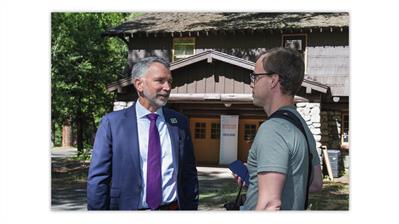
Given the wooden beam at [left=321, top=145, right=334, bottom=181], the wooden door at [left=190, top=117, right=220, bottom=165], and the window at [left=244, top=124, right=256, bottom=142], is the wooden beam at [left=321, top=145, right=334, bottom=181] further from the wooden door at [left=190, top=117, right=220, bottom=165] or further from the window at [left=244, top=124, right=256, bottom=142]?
the wooden door at [left=190, top=117, right=220, bottom=165]

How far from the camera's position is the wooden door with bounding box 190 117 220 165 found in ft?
32.9

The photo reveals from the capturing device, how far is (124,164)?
9.87 ft

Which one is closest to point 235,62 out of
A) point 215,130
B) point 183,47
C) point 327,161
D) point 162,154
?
point 183,47

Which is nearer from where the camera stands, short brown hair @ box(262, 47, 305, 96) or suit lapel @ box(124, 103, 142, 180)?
short brown hair @ box(262, 47, 305, 96)

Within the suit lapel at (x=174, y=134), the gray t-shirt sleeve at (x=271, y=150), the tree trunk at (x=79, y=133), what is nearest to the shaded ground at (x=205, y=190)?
the tree trunk at (x=79, y=133)

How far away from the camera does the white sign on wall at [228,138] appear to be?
999cm

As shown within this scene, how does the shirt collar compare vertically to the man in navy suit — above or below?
above

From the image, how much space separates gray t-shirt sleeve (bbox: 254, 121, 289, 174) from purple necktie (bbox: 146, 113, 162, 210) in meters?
1.29

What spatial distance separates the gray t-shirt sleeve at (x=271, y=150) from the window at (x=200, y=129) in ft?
26.8

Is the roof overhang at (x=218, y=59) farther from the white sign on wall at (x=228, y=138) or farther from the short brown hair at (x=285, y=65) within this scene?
the short brown hair at (x=285, y=65)

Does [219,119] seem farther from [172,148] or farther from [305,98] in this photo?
[172,148]

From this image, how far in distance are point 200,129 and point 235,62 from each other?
79.6 inches

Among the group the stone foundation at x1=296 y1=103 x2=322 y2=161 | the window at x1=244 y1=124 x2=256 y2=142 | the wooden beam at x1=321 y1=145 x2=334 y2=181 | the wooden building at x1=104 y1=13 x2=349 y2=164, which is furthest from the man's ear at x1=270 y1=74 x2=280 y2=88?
the window at x1=244 y1=124 x2=256 y2=142
